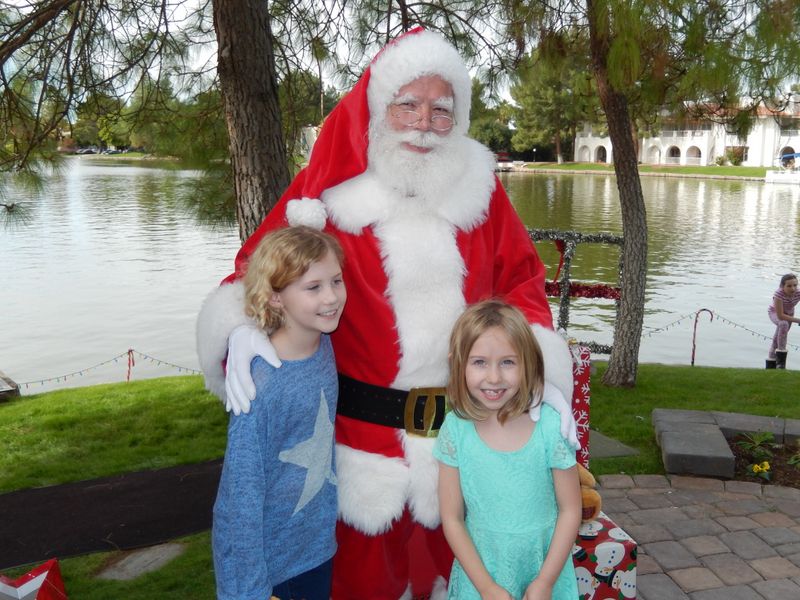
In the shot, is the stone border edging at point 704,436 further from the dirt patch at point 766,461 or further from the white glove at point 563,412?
the white glove at point 563,412

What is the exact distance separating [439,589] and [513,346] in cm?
97

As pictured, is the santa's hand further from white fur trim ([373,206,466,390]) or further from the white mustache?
the white mustache

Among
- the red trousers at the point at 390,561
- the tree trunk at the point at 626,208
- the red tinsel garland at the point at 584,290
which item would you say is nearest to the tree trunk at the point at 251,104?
the red trousers at the point at 390,561

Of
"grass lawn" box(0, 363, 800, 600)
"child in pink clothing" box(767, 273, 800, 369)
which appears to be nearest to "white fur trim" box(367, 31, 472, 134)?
"grass lawn" box(0, 363, 800, 600)

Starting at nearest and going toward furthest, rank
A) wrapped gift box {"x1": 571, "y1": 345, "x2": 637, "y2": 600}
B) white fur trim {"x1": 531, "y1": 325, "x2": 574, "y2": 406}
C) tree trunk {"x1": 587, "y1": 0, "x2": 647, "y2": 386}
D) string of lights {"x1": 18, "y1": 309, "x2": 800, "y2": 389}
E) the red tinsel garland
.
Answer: white fur trim {"x1": 531, "y1": 325, "x2": 574, "y2": 406} → wrapped gift box {"x1": 571, "y1": 345, "x2": 637, "y2": 600} → tree trunk {"x1": 587, "y1": 0, "x2": 647, "y2": 386} → the red tinsel garland → string of lights {"x1": 18, "y1": 309, "x2": 800, "y2": 389}

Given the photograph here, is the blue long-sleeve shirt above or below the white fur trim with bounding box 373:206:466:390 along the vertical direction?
below

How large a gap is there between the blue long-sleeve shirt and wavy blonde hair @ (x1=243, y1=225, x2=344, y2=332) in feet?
0.43

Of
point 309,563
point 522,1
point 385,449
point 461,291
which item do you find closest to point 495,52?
point 522,1

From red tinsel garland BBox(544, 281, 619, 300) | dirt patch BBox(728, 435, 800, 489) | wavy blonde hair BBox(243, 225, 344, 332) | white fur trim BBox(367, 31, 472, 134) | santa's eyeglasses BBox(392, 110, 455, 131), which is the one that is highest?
white fur trim BBox(367, 31, 472, 134)

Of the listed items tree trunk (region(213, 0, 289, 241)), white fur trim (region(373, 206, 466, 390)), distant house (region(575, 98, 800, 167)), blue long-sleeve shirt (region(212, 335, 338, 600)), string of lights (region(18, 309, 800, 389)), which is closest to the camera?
blue long-sleeve shirt (region(212, 335, 338, 600))

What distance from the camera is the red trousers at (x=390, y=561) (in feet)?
7.10

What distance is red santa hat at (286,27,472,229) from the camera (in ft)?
7.30

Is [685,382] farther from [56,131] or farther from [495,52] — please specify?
[56,131]

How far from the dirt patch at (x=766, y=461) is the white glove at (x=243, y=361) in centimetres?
349
